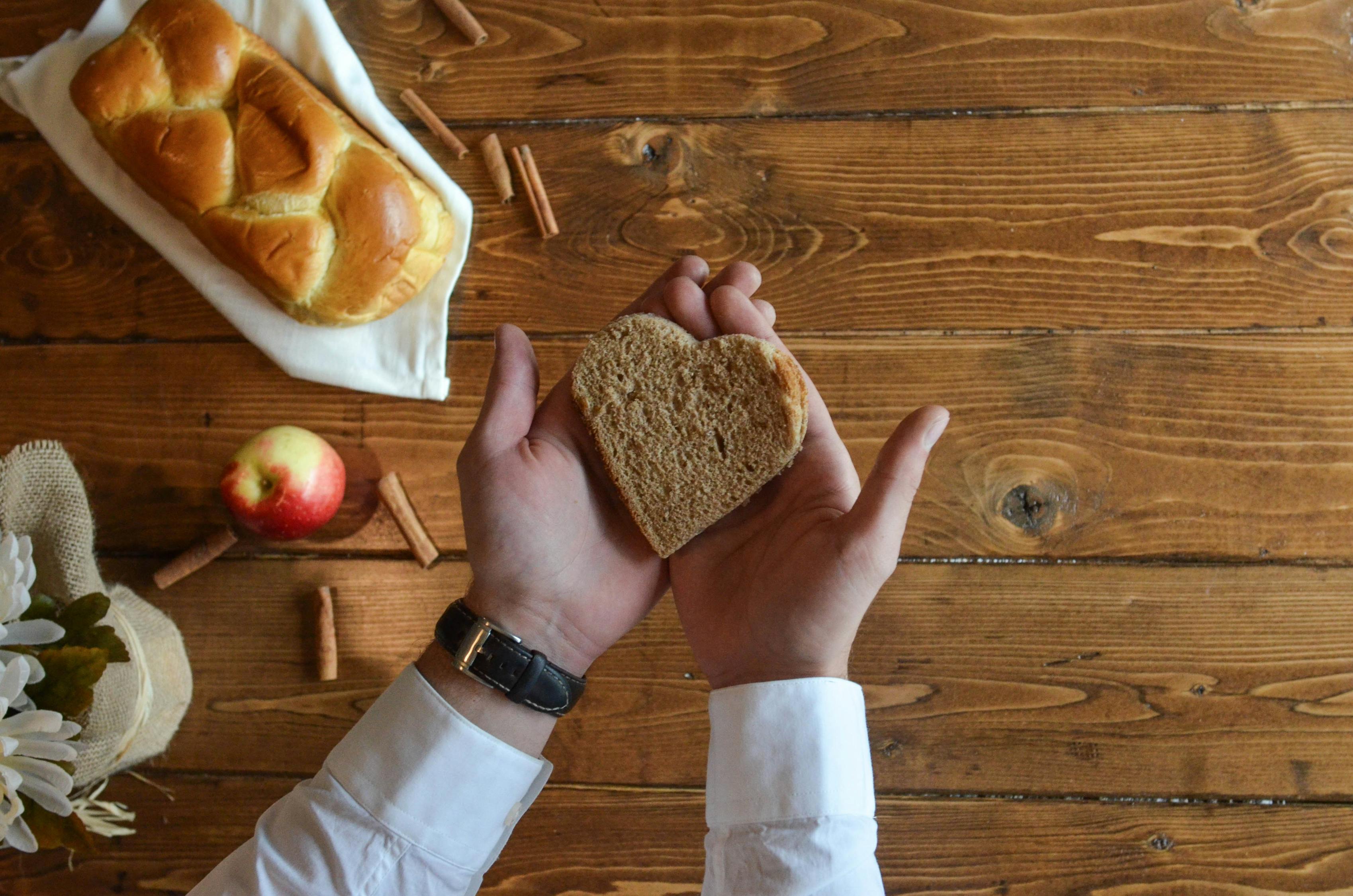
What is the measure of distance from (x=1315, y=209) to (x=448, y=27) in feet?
4.88

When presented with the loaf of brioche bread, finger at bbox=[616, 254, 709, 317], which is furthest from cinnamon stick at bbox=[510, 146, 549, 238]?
finger at bbox=[616, 254, 709, 317]

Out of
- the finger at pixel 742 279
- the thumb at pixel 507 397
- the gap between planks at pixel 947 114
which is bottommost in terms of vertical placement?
the thumb at pixel 507 397

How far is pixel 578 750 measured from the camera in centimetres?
139

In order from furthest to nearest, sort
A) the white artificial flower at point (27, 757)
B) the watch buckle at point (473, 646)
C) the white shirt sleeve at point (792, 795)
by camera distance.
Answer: the watch buckle at point (473, 646), the white shirt sleeve at point (792, 795), the white artificial flower at point (27, 757)

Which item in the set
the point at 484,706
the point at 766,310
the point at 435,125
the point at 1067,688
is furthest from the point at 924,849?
the point at 435,125

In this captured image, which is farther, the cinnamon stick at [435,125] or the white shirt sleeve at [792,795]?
the cinnamon stick at [435,125]

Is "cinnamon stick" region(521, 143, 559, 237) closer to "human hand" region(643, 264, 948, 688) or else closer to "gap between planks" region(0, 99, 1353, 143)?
"gap between planks" region(0, 99, 1353, 143)

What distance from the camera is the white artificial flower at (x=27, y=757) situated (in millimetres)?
782

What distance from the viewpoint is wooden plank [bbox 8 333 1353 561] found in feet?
4.53

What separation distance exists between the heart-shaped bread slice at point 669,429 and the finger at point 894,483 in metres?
0.18

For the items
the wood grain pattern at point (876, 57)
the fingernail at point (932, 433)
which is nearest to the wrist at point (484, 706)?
the fingernail at point (932, 433)

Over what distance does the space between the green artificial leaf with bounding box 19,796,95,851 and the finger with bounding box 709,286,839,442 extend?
93 centimetres

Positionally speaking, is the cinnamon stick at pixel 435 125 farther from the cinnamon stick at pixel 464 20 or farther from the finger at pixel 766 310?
the finger at pixel 766 310

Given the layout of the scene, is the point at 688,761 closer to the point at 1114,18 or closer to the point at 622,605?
the point at 622,605
